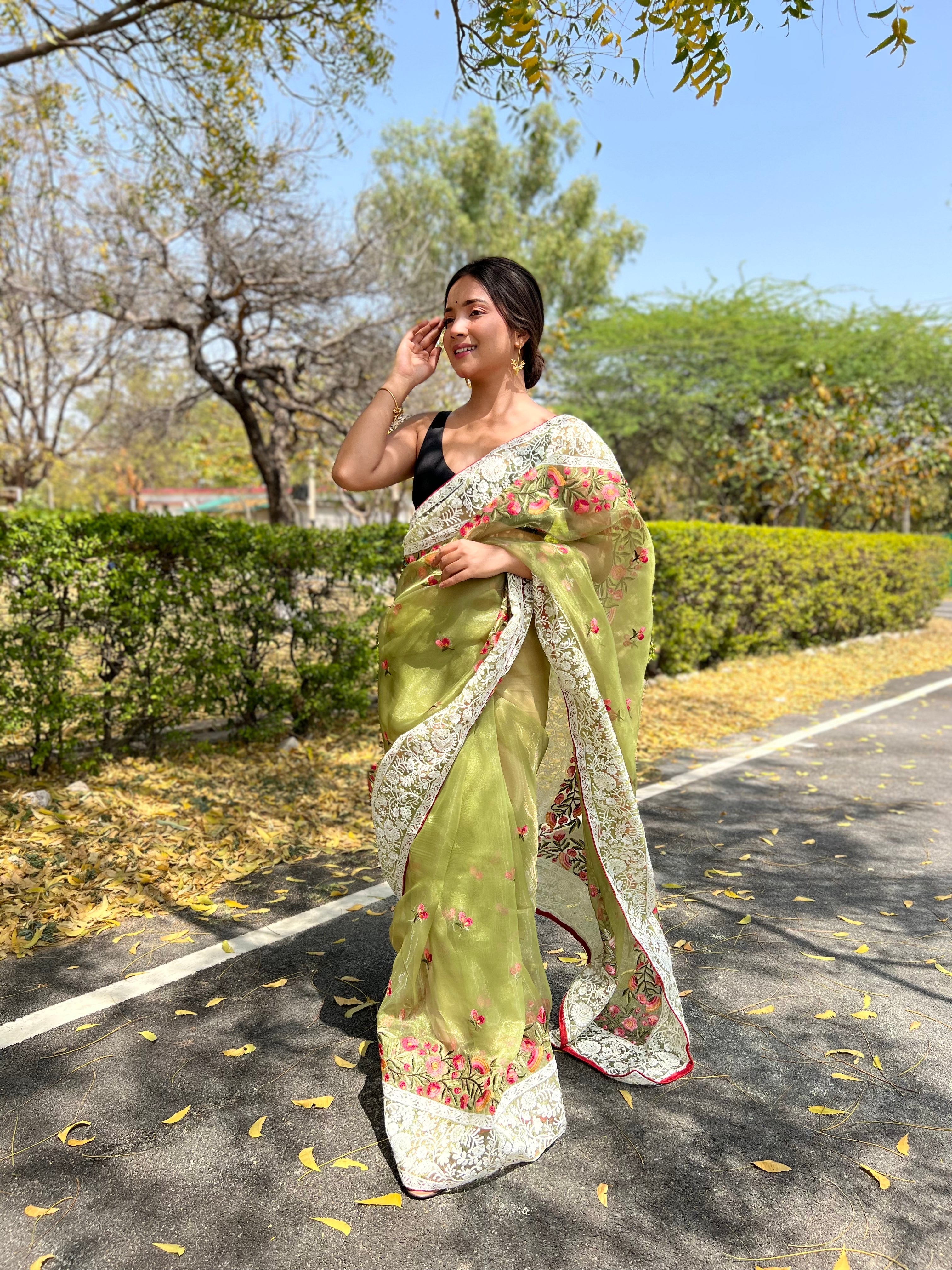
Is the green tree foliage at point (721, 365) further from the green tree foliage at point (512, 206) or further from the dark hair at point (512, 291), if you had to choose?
the dark hair at point (512, 291)

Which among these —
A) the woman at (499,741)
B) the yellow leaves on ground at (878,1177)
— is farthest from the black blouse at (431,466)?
the yellow leaves on ground at (878,1177)

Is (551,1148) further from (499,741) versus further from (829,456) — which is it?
(829,456)

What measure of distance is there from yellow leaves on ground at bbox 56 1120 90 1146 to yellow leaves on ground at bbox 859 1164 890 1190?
6.66 feet

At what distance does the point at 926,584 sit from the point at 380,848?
52.8 feet

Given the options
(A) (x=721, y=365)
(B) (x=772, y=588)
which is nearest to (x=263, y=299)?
(B) (x=772, y=588)

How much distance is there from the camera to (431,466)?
2.74 m


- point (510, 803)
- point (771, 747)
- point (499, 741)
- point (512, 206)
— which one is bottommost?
point (771, 747)

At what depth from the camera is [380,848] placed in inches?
105

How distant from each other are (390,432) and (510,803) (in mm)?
1178

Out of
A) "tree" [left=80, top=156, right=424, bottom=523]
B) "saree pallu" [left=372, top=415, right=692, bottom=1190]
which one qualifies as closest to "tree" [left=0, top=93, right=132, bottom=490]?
"tree" [left=80, top=156, right=424, bottom=523]

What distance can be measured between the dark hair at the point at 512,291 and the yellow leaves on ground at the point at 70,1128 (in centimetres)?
238

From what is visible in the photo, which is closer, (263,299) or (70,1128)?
(70,1128)

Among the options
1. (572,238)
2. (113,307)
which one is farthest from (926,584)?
(572,238)

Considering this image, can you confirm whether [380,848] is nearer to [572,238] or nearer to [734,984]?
[734,984]
